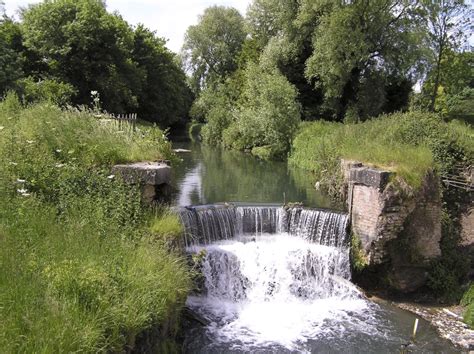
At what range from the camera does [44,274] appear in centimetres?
448

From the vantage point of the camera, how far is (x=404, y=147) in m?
11.1

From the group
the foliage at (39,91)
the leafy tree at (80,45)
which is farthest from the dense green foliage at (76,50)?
the foliage at (39,91)

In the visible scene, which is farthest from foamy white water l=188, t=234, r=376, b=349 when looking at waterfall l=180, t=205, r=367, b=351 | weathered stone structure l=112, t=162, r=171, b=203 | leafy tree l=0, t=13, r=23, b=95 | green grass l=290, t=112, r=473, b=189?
leafy tree l=0, t=13, r=23, b=95

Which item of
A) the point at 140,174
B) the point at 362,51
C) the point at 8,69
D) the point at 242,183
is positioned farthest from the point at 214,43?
the point at 140,174

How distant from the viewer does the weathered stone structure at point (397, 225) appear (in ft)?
30.9

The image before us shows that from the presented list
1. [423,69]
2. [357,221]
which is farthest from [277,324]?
[423,69]

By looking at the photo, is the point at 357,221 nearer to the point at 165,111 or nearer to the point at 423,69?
the point at 423,69

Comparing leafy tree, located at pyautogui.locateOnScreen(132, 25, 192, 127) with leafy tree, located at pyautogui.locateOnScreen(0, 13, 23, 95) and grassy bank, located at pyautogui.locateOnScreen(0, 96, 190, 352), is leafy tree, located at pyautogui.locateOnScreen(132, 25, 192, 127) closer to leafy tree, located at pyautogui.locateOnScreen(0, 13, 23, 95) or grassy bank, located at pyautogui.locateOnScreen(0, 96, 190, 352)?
leafy tree, located at pyautogui.locateOnScreen(0, 13, 23, 95)

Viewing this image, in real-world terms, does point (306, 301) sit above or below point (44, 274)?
below

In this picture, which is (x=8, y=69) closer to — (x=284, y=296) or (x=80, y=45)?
(x=80, y=45)

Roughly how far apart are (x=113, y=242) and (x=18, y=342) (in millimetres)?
2191

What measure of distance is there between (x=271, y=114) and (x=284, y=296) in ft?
50.8

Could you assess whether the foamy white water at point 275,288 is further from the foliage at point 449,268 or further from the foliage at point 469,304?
the foliage at point 469,304

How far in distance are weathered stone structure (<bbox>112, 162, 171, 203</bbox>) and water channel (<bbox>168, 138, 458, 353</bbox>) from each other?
1.42m
